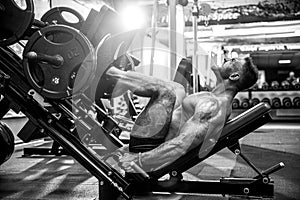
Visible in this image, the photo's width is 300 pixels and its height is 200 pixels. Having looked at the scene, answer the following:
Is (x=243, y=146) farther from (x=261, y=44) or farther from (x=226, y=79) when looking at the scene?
(x=261, y=44)

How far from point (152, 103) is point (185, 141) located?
0.25m

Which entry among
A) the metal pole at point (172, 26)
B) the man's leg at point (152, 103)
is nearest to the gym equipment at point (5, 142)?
the man's leg at point (152, 103)

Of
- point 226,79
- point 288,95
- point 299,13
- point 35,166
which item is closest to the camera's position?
point 226,79

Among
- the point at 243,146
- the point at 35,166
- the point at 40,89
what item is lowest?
the point at 243,146

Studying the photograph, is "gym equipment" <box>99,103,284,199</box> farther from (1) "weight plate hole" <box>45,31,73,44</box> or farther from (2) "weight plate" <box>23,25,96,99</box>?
(1) "weight plate hole" <box>45,31,73,44</box>

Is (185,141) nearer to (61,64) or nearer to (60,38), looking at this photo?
(61,64)

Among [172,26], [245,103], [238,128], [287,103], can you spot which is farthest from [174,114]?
[287,103]

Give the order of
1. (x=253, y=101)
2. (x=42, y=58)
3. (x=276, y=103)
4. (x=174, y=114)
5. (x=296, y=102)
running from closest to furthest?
(x=42, y=58), (x=174, y=114), (x=296, y=102), (x=276, y=103), (x=253, y=101)

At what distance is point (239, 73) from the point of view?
167cm

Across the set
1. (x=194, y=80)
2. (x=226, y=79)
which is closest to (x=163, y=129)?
(x=226, y=79)

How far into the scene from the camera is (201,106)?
155 cm

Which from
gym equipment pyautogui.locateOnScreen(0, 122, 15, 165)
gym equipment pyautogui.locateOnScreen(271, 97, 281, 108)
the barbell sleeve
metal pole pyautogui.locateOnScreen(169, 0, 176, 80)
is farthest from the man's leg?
gym equipment pyautogui.locateOnScreen(271, 97, 281, 108)

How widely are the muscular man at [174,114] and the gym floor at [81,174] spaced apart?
29cm

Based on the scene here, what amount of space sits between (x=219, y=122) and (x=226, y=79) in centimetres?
26
